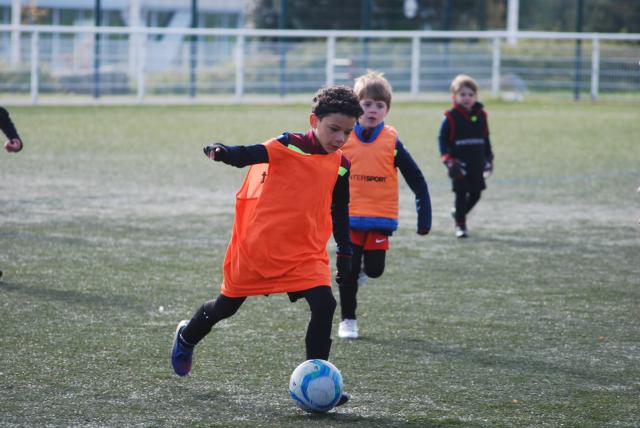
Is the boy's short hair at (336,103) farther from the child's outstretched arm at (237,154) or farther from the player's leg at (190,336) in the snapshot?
the player's leg at (190,336)

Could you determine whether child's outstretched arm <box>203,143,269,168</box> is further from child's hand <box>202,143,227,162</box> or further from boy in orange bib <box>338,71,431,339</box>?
boy in orange bib <box>338,71,431,339</box>

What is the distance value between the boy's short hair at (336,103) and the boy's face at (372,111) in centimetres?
145

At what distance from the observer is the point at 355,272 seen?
238 inches

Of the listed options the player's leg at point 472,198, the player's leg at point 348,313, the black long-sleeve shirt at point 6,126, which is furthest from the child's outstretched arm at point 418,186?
the player's leg at point 472,198

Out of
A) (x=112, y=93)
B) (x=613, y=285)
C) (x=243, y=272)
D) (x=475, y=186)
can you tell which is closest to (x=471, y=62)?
(x=112, y=93)

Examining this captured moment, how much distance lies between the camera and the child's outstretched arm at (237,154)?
4.17 metres

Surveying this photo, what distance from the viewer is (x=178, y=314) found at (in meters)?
6.30

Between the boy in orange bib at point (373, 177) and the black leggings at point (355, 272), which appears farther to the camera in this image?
the boy in orange bib at point (373, 177)

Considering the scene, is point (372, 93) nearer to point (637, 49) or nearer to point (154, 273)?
point (154, 273)

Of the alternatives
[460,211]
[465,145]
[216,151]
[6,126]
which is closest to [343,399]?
[216,151]

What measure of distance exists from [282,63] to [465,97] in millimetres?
19506

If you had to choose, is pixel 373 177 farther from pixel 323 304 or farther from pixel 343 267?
pixel 323 304

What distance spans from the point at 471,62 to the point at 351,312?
24.8 m

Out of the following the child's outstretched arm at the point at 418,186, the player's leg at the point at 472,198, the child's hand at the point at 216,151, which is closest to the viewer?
the child's hand at the point at 216,151
